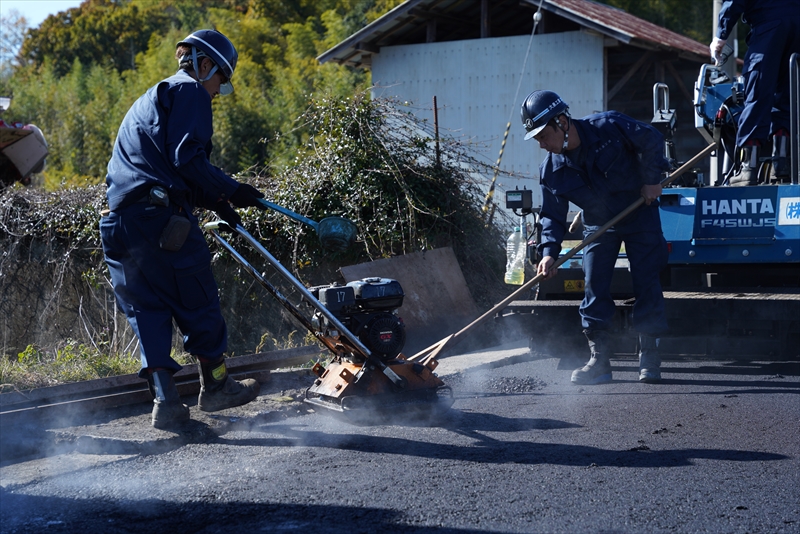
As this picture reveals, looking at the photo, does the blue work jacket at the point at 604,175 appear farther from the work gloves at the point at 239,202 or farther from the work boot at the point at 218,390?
the work boot at the point at 218,390

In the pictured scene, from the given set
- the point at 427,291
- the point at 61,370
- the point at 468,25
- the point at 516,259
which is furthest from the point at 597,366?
the point at 468,25

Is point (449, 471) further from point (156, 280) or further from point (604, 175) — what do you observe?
point (604, 175)

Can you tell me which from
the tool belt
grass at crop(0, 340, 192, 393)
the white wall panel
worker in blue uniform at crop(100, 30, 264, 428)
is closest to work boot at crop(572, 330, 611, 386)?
worker in blue uniform at crop(100, 30, 264, 428)

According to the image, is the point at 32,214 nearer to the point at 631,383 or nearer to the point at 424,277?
the point at 424,277

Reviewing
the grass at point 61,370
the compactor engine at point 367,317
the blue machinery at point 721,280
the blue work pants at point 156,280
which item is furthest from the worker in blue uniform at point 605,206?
the grass at point 61,370

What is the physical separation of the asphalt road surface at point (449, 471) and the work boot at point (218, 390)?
135mm

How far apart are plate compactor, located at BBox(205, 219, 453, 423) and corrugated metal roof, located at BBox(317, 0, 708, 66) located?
11.9 meters

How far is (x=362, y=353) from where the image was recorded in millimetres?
4527

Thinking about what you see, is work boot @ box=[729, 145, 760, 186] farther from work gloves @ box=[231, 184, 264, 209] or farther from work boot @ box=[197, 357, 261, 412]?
work boot @ box=[197, 357, 261, 412]

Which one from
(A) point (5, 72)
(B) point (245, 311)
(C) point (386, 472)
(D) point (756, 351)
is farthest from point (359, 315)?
(A) point (5, 72)

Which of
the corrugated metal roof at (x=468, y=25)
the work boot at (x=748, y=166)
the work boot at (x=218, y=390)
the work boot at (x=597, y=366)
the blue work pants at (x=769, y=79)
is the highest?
the corrugated metal roof at (x=468, y=25)

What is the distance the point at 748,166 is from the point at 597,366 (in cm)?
211

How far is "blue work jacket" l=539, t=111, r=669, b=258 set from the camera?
5.53m

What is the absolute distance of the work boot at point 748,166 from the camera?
6441 mm
